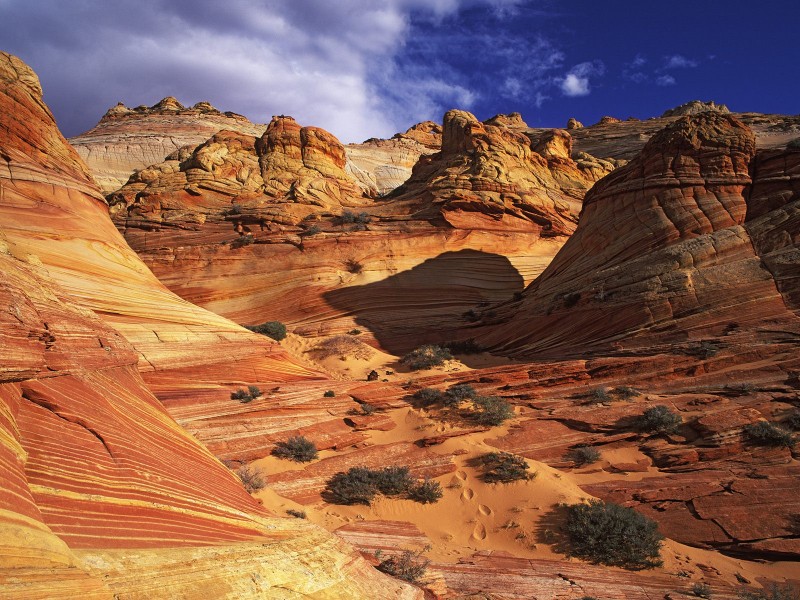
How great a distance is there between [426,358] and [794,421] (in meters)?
9.87

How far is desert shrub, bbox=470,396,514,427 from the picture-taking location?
35.4 feet

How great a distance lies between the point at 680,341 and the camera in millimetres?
12008

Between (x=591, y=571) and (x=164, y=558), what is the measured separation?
241 inches

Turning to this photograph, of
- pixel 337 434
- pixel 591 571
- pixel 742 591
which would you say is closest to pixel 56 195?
pixel 337 434

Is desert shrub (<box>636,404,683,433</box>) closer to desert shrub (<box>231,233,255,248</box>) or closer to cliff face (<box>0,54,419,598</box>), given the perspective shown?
cliff face (<box>0,54,419,598</box>)

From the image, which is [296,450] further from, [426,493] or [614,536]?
[614,536]

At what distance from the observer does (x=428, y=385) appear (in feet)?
42.3

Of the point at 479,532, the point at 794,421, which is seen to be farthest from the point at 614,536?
the point at 794,421

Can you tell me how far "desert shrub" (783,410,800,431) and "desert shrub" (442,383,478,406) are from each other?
6.46 meters

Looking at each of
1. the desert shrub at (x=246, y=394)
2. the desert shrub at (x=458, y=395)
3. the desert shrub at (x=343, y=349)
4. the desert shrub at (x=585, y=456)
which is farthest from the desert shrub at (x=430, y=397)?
the desert shrub at (x=343, y=349)

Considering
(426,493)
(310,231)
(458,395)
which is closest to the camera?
(426,493)

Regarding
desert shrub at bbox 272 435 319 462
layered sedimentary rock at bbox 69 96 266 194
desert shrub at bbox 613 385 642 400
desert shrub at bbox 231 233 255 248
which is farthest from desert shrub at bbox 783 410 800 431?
layered sedimentary rock at bbox 69 96 266 194

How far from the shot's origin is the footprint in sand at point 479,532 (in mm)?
7848

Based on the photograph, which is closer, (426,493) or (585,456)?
(426,493)
